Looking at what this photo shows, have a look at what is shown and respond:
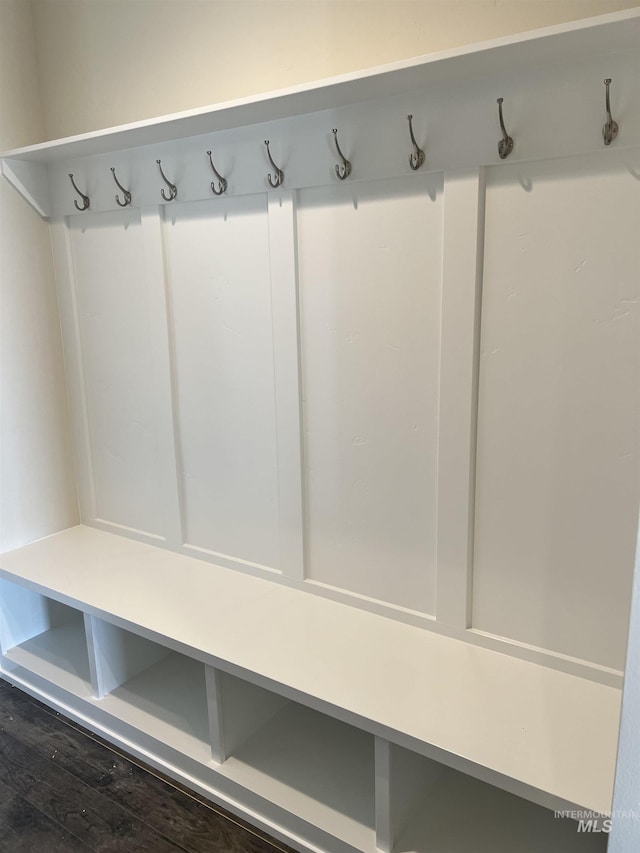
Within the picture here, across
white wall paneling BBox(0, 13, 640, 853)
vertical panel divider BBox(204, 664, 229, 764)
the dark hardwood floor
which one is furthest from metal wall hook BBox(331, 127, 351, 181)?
the dark hardwood floor

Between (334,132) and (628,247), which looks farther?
(334,132)

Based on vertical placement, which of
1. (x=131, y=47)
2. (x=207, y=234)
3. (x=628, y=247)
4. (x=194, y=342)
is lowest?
(x=194, y=342)

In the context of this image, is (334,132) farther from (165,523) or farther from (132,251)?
(165,523)

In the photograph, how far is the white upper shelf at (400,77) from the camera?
1171 millimetres

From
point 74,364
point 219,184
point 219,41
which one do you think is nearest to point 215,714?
point 74,364

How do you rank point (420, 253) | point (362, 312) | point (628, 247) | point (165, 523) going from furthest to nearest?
1. point (165, 523)
2. point (362, 312)
3. point (420, 253)
4. point (628, 247)

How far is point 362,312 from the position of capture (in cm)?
170

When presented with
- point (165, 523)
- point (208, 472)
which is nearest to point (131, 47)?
point (208, 472)

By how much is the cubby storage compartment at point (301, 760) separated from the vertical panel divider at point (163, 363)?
645 mm

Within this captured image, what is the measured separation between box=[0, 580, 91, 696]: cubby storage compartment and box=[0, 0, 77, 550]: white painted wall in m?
0.24

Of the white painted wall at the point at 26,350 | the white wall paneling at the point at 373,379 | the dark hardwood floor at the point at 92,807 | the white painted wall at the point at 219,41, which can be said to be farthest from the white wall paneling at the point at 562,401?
the white painted wall at the point at 26,350

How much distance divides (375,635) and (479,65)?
1379 mm

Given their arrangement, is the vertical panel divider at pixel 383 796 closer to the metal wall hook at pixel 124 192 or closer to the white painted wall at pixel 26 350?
the white painted wall at pixel 26 350

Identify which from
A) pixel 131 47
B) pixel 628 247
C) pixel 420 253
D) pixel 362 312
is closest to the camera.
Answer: pixel 628 247
